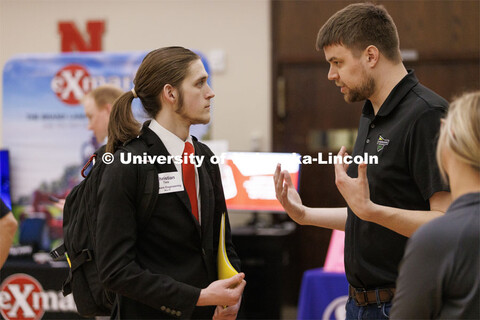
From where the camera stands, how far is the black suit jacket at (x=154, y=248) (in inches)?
63.1

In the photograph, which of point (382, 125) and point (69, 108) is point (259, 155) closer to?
point (382, 125)

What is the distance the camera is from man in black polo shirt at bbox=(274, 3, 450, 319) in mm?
1693

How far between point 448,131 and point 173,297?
89cm

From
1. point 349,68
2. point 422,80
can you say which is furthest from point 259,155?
→ point 422,80

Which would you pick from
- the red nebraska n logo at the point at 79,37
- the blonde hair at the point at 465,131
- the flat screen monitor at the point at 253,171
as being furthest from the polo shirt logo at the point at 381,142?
the red nebraska n logo at the point at 79,37

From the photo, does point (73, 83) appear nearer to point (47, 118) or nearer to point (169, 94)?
point (47, 118)

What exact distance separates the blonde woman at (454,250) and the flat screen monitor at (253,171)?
1.67 meters

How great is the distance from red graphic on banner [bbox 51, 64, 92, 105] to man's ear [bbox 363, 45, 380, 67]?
3297mm

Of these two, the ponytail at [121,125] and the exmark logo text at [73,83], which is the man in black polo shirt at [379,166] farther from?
the exmark logo text at [73,83]

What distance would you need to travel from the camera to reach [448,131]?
125cm

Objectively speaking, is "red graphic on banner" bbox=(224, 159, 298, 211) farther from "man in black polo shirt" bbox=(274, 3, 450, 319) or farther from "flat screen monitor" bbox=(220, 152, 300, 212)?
"man in black polo shirt" bbox=(274, 3, 450, 319)

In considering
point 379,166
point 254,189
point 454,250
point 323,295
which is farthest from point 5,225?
point 323,295

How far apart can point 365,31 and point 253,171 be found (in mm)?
1413

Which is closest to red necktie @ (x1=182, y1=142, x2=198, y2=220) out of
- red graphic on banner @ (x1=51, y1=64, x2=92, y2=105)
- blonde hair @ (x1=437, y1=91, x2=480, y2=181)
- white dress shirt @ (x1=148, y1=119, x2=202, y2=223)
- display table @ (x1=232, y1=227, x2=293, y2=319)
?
white dress shirt @ (x1=148, y1=119, x2=202, y2=223)
